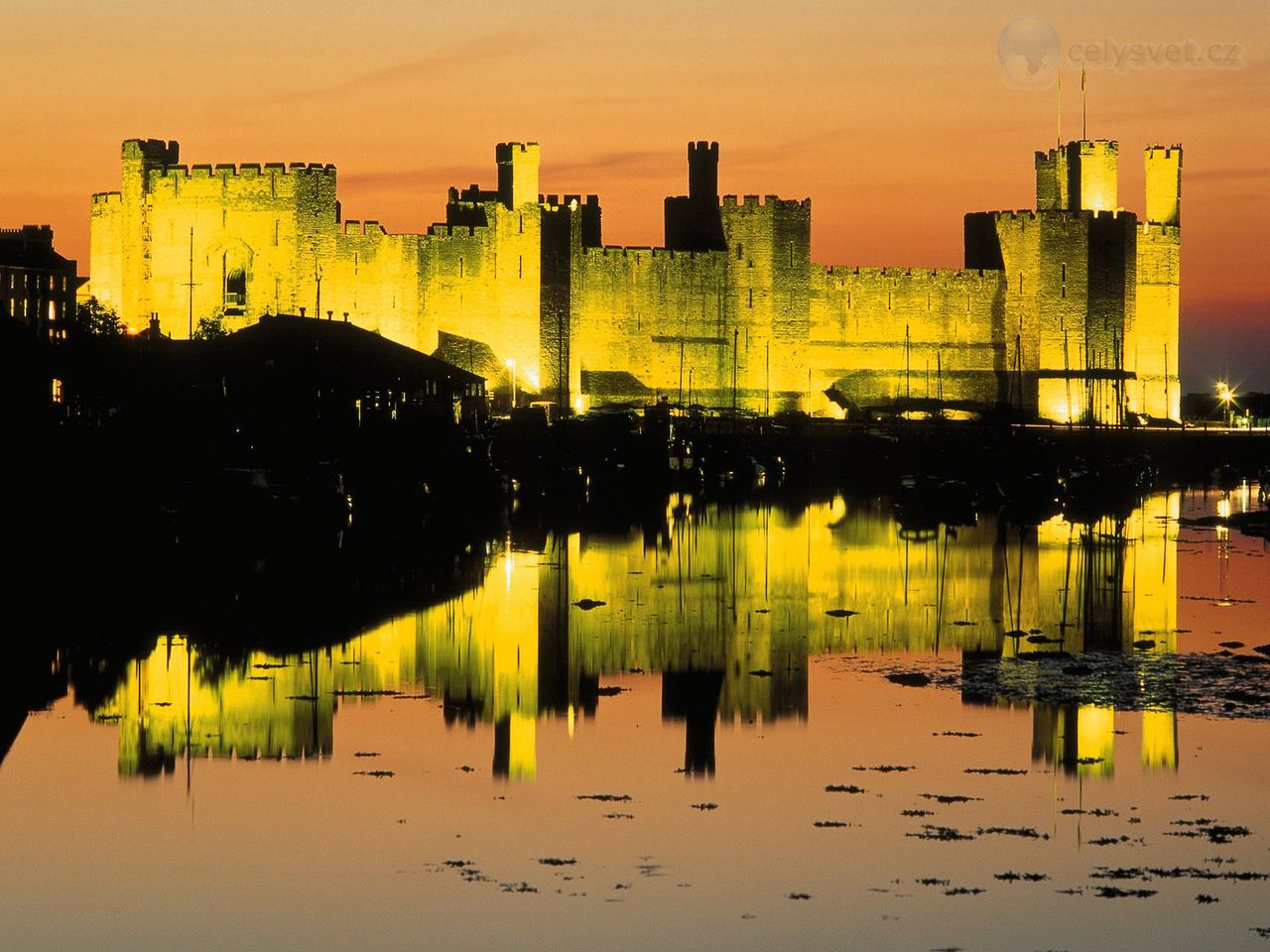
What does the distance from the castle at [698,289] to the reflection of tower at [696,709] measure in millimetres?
33539

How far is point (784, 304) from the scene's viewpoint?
2174 inches

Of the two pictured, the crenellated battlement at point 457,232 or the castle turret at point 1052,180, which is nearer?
the crenellated battlement at point 457,232

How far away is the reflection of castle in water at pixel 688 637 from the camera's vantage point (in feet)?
46.0

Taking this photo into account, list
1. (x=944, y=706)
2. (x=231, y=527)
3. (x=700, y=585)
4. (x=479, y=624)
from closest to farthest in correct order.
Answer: (x=944, y=706) < (x=479, y=624) < (x=700, y=585) < (x=231, y=527)

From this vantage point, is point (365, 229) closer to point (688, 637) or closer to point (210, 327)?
point (210, 327)

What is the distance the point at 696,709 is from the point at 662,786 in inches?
103

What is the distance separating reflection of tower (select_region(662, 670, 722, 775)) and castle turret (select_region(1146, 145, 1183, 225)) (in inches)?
1790

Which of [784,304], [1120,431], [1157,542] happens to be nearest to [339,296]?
[784,304]

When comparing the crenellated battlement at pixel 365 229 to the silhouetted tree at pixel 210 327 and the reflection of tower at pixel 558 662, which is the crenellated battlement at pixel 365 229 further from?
the reflection of tower at pixel 558 662

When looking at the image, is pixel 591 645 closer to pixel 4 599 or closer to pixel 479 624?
pixel 479 624

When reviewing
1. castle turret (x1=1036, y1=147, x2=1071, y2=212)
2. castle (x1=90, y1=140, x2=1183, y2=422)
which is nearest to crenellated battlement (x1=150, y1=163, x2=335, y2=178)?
castle (x1=90, y1=140, x2=1183, y2=422)

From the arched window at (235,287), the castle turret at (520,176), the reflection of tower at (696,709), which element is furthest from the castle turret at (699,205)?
the reflection of tower at (696,709)

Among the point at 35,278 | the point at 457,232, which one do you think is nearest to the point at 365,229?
the point at 457,232

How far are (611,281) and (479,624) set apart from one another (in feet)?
115
